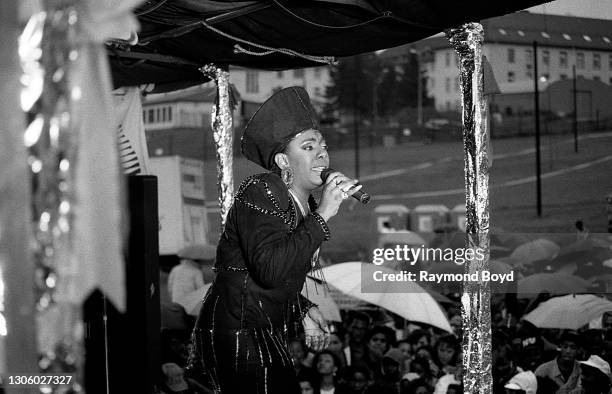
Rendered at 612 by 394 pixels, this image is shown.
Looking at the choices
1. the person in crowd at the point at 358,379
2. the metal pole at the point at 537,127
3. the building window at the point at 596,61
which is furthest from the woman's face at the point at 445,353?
the building window at the point at 596,61

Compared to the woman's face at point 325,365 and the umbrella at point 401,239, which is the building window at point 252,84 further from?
the woman's face at point 325,365

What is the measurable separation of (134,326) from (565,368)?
11.2 feet

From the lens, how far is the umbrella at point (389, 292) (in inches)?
306

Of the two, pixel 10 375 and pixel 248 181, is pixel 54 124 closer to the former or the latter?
pixel 10 375

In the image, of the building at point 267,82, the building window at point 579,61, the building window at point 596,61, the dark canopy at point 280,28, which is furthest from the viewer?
the building at point 267,82

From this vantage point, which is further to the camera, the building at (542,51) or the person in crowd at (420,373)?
the building at (542,51)

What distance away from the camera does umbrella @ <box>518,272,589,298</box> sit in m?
8.69

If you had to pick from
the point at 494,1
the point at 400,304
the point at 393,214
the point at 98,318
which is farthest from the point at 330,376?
the point at 393,214

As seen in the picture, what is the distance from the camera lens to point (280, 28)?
16.5ft

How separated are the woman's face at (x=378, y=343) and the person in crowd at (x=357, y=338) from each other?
4.1 inches

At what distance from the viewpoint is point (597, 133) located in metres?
15.2

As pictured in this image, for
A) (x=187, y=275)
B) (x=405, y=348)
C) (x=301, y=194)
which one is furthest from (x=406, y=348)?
(x=301, y=194)

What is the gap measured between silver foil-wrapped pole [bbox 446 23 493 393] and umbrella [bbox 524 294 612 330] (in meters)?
3.20

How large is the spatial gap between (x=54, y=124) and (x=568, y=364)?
5.59 meters
